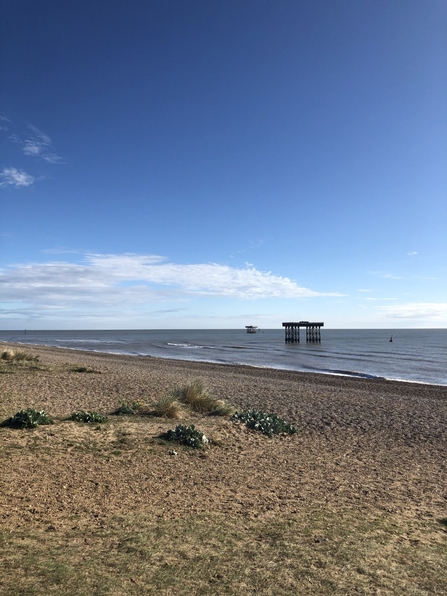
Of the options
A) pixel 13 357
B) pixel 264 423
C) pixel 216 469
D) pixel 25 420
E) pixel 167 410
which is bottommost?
pixel 216 469

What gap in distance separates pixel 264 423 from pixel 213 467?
293 centimetres

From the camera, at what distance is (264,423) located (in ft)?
32.9

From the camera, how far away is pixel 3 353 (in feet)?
75.7

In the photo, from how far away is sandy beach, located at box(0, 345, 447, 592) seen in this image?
5.50m

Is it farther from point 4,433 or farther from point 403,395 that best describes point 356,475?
point 403,395

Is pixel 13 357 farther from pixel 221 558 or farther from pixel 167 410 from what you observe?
pixel 221 558

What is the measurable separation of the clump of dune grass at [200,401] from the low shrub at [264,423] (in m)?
0.67

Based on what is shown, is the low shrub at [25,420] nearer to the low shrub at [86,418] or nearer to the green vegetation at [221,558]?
the low shrub at [86,418]

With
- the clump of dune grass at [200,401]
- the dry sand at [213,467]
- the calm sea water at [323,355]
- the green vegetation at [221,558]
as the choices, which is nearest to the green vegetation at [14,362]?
the dry sand at [213,467]

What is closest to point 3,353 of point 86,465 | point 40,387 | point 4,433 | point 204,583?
point 40,387

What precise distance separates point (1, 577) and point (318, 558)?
8.78ft

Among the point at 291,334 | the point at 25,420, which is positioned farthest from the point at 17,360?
the point at 291,334

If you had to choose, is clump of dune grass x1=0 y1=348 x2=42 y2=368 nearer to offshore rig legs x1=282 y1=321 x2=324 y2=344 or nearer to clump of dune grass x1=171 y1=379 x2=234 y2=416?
clump of dune grass x1=171 y1=379 x2=234 y2=416

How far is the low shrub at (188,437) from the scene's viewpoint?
8.20 meters
